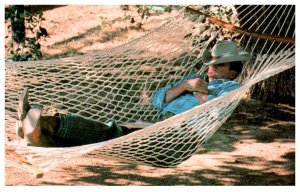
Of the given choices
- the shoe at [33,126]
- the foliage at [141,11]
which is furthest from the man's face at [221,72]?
the foliage at [141,11]

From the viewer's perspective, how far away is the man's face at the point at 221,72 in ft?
8.42

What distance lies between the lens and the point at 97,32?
5.93 meters

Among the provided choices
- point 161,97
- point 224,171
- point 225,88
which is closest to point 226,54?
point 225,88

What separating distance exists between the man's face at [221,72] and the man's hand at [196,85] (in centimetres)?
10

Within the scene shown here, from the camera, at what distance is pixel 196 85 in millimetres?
2482

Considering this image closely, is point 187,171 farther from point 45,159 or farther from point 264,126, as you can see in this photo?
point 45,159

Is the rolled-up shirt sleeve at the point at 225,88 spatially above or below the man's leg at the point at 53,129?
above

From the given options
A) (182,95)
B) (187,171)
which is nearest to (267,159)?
(187,171)

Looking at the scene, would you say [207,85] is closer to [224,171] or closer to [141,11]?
[224,171]

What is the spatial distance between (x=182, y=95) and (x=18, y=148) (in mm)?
847

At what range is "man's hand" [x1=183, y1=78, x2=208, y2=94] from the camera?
2.48 metres

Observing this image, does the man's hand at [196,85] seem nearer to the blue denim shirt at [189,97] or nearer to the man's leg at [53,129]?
the blue denim shirt at [189,97]

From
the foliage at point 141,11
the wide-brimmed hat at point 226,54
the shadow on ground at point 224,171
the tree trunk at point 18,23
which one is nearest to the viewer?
the wide-brimmed hat at point 226,54
